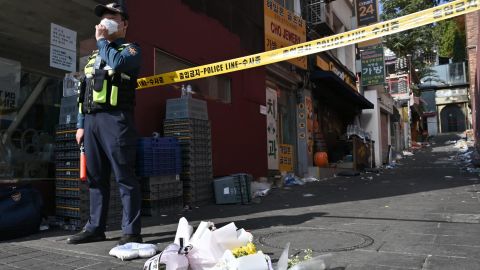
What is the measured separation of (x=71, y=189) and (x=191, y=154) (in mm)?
2291

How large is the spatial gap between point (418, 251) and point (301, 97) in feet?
36.9

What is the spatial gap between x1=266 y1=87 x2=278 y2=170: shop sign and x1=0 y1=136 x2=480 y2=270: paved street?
4.29m

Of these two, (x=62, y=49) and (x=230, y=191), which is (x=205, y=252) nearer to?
(x=62, y=49)

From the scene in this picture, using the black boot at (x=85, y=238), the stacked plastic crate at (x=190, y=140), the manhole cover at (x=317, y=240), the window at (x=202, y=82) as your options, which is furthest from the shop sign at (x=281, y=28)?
the black boot at (x=85, y=238)

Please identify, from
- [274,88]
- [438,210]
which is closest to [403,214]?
[438,210]

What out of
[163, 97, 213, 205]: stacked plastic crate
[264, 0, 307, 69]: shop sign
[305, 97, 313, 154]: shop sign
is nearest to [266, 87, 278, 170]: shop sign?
[264, 0, 307, 69]: shop sign

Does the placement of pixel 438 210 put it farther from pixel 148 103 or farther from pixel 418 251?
pixel 148 103

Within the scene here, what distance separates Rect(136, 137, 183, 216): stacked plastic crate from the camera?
6227mm

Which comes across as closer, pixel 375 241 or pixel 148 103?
pixel 375 241

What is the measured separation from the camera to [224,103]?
9.49 metres

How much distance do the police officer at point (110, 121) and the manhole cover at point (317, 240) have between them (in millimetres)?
1370

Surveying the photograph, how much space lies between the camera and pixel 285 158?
1305 cm

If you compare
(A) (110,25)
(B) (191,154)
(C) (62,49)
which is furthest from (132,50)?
(B) (191,154)

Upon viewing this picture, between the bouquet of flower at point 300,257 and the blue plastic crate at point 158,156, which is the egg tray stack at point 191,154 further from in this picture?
the bouquet of flower at point 300,257
